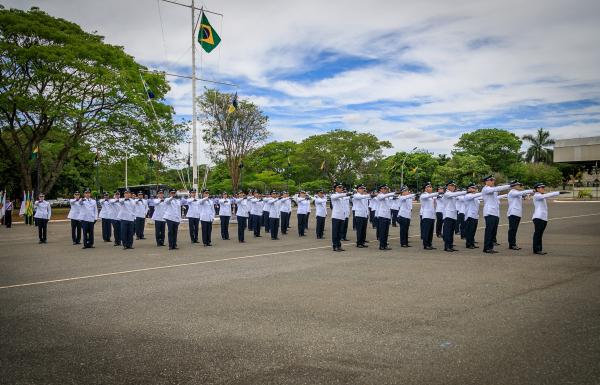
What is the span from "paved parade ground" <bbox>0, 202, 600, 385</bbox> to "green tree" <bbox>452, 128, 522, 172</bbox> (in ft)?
226

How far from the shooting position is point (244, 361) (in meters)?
4.18

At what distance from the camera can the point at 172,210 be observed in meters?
14.2

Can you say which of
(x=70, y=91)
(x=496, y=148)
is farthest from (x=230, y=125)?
(x=496, y=148)

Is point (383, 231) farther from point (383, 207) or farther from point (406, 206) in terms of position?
point (406, 206)

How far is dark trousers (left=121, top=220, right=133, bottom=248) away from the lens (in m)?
14.1

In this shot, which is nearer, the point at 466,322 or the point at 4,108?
the point at 466,322

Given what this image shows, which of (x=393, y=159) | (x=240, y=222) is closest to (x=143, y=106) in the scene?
(x=240, y=222)

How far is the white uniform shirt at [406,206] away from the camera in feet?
44.4

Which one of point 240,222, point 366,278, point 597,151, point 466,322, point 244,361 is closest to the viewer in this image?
point 244,361

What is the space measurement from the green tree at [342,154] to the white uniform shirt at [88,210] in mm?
41385

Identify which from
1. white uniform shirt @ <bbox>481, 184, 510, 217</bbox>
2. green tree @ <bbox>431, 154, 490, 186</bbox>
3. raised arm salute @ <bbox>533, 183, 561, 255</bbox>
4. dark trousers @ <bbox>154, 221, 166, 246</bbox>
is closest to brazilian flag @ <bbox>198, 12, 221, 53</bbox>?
Answer: dark trousers @ <bbox>154, 221, 166, 246</bbox>

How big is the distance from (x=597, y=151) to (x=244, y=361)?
7920cm

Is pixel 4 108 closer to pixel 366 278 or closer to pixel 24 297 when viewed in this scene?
pixel 24 297

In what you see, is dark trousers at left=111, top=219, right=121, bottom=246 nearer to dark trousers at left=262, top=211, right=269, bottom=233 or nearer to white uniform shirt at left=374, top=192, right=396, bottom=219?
dark trousers at left=262, top=211, right=269, bottom=233
